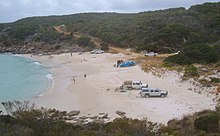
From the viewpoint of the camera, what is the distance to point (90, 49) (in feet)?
274

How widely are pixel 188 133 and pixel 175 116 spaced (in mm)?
8783

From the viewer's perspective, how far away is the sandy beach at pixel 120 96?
25406 millimetres

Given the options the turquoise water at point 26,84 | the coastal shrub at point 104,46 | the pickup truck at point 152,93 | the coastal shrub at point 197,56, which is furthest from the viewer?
the coastal shrub at point 104,46

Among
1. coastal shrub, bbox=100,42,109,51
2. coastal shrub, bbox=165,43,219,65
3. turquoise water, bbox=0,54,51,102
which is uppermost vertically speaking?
coastal shrub, bbox=100,42,109,51

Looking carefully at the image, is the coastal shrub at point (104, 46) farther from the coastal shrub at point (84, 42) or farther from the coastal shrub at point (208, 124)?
the coastal shrub at point (208, 124)

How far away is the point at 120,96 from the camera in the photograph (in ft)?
106

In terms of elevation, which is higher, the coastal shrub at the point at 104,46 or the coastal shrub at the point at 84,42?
the coastal shrub at the point at 84,42

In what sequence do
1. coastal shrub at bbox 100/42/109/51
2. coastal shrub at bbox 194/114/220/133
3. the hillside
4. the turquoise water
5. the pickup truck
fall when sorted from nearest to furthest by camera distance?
coastal shrub at bbox 194/114/220/133 < the pickup truck < the turquoise water < the hillside < coastal shrub at bbox 100/42/109/51

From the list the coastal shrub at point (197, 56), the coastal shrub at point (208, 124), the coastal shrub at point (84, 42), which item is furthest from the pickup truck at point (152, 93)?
the coastal shrub at point (84, 42)

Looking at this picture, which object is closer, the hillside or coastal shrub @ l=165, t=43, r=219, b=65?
coastal shrub @ l=165, t=43, r=219, b=65

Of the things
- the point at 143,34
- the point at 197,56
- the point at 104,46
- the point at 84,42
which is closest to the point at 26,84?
the point at 197,56

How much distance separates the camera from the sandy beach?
25406mm

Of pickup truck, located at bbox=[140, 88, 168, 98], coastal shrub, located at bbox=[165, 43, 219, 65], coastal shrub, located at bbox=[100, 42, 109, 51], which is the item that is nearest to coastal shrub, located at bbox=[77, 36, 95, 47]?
coastal shrub, located at bbox=[100, 42, 109, 51]

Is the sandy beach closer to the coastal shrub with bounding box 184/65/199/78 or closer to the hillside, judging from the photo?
the coastal shrub with bounding box 184/65/199/78
